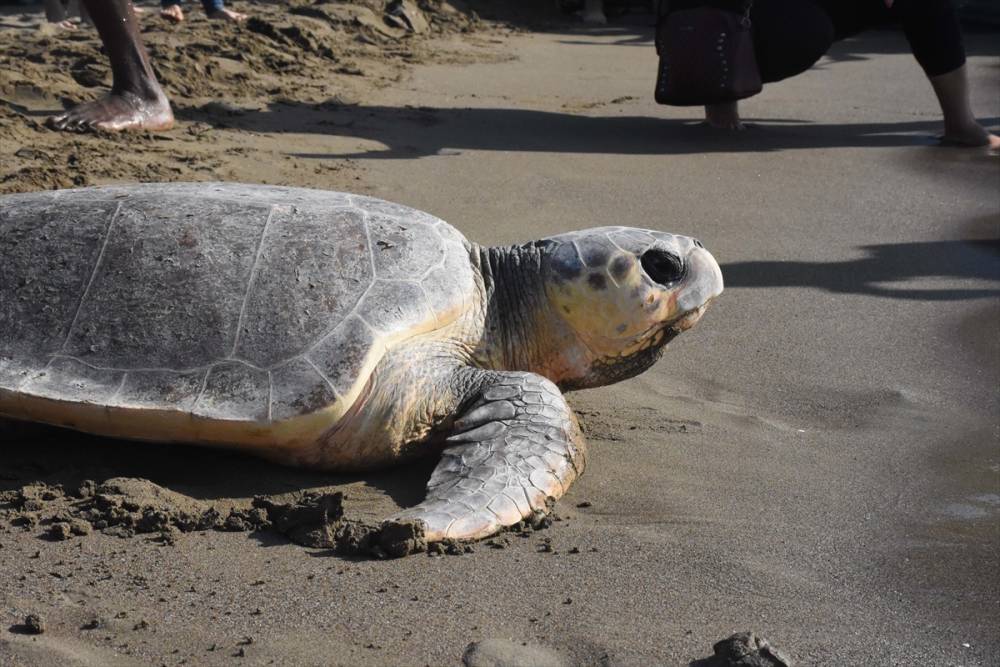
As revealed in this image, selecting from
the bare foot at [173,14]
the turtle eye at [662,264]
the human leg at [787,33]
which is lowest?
the bare foot at [173,14]

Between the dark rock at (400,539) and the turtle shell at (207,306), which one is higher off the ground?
the turtle shell at (207,306)

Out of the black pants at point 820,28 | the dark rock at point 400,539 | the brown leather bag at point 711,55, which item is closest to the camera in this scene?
the dark rock at point 400,539

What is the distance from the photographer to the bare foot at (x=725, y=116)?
606cm

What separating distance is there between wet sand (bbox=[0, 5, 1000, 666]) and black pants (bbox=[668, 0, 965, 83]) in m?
0.63

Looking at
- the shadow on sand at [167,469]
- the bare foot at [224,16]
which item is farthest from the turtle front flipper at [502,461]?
the bare foot at [224,16]

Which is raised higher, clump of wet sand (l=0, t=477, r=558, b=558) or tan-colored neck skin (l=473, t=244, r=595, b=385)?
tan-colored neck skin (l=473, t=244, r=595, b=385)

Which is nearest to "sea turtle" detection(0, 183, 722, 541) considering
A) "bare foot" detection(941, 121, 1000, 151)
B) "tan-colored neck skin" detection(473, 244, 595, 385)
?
"tan-colored neck skin" detection(473, 244, 595, 385)

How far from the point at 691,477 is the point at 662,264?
21.1 inches

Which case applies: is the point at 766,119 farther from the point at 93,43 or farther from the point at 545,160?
the point at 93,43

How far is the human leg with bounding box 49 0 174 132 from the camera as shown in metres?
4.77

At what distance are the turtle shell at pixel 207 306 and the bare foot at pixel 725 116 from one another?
144 inches

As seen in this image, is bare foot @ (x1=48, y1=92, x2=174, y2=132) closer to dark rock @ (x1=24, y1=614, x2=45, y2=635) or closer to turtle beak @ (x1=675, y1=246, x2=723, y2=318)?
turtle beak @ (x1=675, y1=246, x2=723, y2=318)

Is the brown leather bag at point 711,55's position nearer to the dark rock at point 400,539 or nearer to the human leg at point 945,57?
the human leg at point 945,57

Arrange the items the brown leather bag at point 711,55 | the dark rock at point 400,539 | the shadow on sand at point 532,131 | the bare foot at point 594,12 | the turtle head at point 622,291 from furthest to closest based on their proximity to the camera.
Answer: the bare foot at point 594,12
the brown leather bag at point 711,55
the shadow on sand at point 532,131
the turtle head at point 622,291
the dark rock at point 400,539
